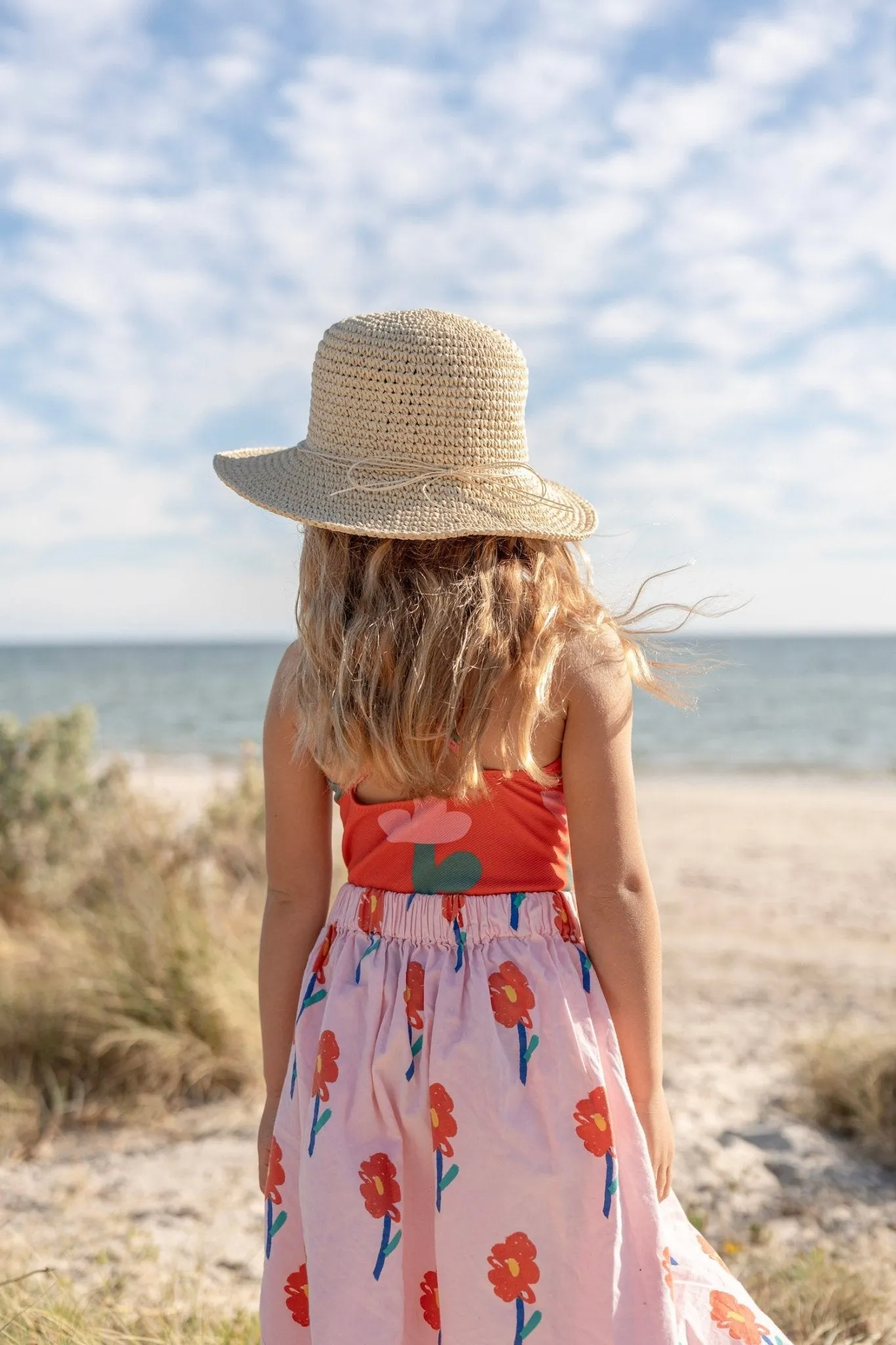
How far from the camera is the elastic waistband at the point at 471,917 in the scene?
1.61 m

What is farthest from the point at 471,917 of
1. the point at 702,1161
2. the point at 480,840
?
the point at 702,1161

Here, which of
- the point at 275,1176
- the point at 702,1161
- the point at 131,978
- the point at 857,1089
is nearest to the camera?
the point at 275,1176

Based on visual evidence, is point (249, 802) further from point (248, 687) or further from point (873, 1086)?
point (248, 687)

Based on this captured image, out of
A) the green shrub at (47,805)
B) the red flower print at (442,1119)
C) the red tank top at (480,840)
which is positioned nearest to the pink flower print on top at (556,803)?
the red tank top at (480,840)

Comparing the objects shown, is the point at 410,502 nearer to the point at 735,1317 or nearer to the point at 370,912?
the point at 370,912

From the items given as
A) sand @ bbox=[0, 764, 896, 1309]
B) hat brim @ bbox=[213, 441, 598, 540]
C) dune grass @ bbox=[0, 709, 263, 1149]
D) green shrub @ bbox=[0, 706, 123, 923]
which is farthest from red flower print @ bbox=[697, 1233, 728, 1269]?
green shrub @ bbox=[0, 706, 123, 923]

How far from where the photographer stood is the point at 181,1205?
302 centimetres

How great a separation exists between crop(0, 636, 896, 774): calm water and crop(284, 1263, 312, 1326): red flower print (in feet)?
3.91

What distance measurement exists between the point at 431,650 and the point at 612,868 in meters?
0.43

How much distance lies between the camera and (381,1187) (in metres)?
1.55

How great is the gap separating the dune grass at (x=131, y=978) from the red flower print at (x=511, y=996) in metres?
2.35

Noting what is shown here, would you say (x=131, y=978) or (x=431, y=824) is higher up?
(x=431, y=824)

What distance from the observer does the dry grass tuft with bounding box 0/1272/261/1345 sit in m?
1.97

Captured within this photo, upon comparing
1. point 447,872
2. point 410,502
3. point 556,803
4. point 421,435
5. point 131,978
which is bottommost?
point 131,978
